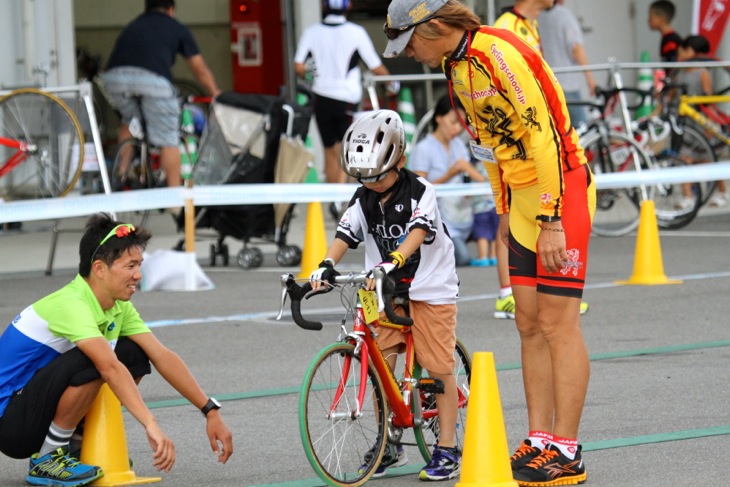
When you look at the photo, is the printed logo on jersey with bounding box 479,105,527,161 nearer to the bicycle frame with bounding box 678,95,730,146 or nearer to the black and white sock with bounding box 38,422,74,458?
the black and white sock with bounding box 38,422,74,458

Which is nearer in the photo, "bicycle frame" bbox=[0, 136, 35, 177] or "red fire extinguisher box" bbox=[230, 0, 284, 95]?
"bicycle frame" bbox=[0, 136, 35, 177]

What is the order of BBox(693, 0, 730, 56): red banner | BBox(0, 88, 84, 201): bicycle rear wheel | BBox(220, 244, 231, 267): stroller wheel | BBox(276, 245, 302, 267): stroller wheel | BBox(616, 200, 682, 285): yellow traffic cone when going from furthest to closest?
BBox(693, 0, 730, 56): red banner, BBox(220, 244, 231, 267): stroller wheel, BBox(276, 245, 302, 267): stroller wheel, BBox(0, 88, 84, 201): bicycle rear wheel, BBox(616, 200, 682, 285): yellow traffic cone

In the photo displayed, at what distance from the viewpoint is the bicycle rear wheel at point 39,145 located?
40.0 feet

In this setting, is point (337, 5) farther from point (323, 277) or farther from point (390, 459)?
point (323, 277)

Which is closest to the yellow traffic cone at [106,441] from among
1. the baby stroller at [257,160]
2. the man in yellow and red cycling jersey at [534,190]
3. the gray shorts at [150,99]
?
the man in yellow and red cycling jersey at [534,190]

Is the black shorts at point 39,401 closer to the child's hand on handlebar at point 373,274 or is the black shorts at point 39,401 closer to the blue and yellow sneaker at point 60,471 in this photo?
the blue and yellow sneaker at point 60,471

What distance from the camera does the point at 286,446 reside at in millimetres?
6297

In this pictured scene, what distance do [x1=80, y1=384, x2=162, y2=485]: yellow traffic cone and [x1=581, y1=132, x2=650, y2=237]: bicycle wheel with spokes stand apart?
8.39 metres

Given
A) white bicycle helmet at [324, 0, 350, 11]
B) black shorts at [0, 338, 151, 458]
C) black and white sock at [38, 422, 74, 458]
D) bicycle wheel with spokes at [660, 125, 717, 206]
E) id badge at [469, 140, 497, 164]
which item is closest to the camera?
black shorts at [0, 338, 151, 458]

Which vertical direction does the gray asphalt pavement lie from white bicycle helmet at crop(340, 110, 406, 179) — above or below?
below

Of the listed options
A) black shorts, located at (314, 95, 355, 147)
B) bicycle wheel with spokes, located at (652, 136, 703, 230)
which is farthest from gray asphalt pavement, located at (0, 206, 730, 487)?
black shorts, located at (314, 95, 355, 147)

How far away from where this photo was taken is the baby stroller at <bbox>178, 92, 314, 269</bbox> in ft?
40.4

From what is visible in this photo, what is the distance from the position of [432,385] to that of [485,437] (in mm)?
573

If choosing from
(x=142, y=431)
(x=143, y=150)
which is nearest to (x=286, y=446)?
(x=142, y=431)
